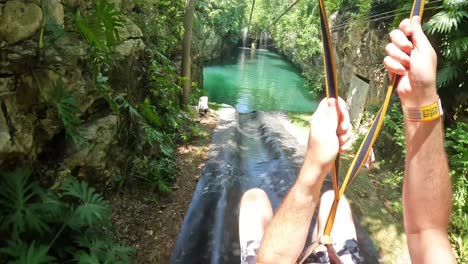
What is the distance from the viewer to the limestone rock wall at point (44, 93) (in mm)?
2049

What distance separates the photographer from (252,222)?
6.51 ft

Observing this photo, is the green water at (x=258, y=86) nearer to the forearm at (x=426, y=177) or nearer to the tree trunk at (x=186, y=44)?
the tree trunk at (x=186, y=44)

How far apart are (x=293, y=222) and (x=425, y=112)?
0.59m

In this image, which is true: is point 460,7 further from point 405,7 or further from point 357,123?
point 357,123

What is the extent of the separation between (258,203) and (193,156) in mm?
3688

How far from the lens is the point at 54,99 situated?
2.31 metres

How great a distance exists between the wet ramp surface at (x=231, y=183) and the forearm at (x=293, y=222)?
2107mm

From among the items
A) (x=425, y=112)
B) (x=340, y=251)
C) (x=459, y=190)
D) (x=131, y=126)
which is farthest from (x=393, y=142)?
(x=425, y=112)

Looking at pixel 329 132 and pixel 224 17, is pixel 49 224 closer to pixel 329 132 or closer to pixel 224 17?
pixel 329 132

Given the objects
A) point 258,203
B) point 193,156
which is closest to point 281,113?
point 193,156

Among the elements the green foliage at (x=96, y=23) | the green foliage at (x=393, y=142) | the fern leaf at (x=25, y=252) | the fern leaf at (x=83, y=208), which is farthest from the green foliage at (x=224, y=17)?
the fern leaf at (x=25, y=252)

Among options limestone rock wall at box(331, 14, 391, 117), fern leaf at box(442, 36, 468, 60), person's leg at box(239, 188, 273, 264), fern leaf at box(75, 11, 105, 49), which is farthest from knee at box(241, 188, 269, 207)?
limestone rock wall at box(331, 14, 391, 117)

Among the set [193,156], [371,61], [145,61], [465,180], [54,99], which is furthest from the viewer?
[371,61]

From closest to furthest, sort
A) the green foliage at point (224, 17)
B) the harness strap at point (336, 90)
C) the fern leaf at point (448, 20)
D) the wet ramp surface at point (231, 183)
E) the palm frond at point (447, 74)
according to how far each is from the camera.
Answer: the harness strap at point (336, 90) → the wet ramp surface at point (231, 183) → the fern leaf at point (448, 20) → the palm frond at point (447, 74) → the green foliage at point (224, 17)
